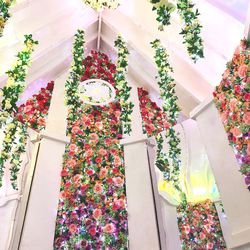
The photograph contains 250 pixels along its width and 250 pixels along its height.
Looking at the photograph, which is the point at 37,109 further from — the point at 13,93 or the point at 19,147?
the point at 13,93

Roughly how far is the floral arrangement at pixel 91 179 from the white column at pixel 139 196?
18 centimetres

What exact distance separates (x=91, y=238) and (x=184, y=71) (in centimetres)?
279

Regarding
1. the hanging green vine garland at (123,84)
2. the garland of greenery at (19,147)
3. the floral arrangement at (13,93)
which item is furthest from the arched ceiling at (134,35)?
the garland of greenery at (19,147)

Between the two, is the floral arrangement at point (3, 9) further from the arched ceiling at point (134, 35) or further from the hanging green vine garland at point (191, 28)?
the hanging green vine garland at point (191, 28)

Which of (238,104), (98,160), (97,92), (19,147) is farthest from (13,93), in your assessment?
(238,104)

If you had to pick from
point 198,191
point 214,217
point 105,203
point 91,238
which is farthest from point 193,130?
point 91,238

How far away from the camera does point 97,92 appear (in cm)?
500

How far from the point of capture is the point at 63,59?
500 cm

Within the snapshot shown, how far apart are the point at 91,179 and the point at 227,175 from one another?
81.4 inches

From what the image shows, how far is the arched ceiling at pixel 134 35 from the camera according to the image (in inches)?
123

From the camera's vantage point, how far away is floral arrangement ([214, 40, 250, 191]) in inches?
88.7

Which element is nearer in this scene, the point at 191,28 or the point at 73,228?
the point at 191,28

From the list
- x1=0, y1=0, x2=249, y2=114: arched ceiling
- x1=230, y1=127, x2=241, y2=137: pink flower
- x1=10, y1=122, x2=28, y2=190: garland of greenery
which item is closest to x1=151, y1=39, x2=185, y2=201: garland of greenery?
x1=0, y1=0, x2=249, y2=114: arched ceiling

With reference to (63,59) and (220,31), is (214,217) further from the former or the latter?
(63,59)
